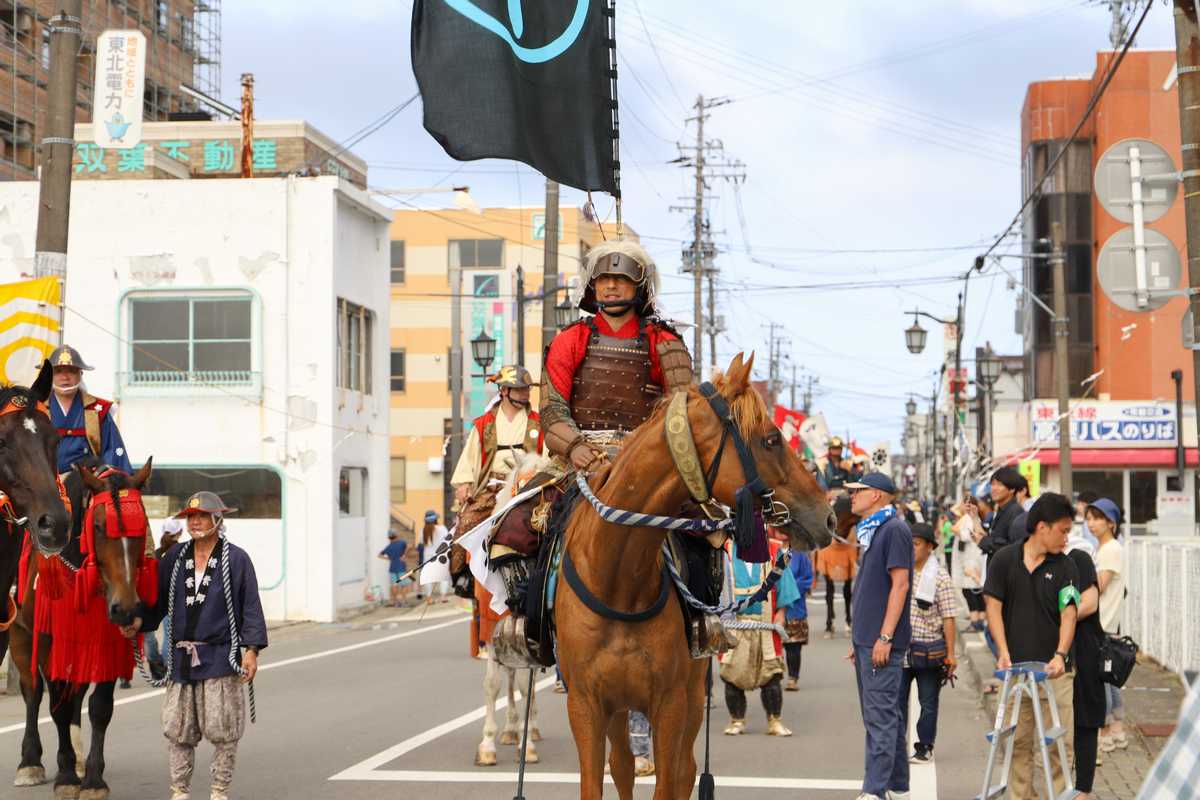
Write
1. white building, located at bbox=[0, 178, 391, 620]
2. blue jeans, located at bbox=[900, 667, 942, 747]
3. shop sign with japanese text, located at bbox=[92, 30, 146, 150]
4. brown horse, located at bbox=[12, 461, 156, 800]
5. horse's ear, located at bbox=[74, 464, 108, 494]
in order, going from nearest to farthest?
1. brown horse, located at bbox=[12, 461, 156, 800]
2. horse's ear, located at bbox=[74, 464, 108, 494]
3. blue jeans, located at bbox=[900, 667, 942, 747]
4. shop sign with japanese text, located at bbox=[92, 30, 146, 150]
5. white building, located at bbox=[0, 178, 391, 620]

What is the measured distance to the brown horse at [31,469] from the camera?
822 centimetres

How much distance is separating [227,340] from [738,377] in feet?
82.3

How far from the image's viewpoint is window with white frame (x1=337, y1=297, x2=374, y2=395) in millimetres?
31375

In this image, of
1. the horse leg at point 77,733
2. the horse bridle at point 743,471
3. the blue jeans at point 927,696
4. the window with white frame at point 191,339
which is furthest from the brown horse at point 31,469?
the window with white frame at point 191,339

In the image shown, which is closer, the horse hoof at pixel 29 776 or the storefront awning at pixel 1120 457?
the horse hoof at pixel 29 776

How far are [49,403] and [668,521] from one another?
5.80 m

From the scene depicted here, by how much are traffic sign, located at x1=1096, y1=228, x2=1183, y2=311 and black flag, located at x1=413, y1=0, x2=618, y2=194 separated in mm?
3552

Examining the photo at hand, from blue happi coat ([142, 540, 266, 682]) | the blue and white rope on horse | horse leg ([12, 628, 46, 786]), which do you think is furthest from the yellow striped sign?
the blue and white rope on horse

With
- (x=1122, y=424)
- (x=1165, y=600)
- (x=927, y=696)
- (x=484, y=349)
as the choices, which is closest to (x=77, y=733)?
(x=927, y=696)

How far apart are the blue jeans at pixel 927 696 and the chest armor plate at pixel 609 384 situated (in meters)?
4.59

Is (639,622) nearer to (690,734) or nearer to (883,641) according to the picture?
(690,734)

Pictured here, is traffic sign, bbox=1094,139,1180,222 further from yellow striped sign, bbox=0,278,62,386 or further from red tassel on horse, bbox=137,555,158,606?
yellow striped sign, bbox=0,278,62,386

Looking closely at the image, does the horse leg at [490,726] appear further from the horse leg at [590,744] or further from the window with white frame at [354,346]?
the window with white frame at [354,346]

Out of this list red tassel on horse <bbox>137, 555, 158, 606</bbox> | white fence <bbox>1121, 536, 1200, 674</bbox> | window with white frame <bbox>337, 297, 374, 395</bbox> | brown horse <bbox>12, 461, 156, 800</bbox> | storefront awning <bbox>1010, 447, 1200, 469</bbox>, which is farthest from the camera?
storefront awning <bbox>1010, 447, 1200, 469</bbox>
